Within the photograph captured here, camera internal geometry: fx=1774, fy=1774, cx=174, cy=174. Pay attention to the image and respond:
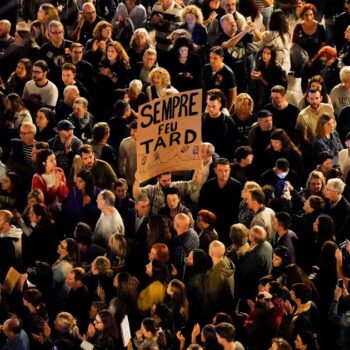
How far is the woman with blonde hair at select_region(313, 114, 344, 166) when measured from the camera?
64.1 ft

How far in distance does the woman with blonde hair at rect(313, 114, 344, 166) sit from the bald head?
2505 millimetres

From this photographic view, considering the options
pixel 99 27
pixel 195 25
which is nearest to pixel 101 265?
pixel 99 27

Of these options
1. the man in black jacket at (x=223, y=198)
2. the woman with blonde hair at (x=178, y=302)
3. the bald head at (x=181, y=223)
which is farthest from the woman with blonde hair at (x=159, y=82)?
the woman with blonde hair at (x=178, y=302)

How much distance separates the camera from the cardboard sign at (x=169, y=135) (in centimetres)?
1816

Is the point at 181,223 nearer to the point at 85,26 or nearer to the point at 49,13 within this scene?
the point at 49,13

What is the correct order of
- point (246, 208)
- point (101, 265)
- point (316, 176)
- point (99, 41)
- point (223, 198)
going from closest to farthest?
1. point (101, 265)
2. point (246, 208)
3. point (316, 176)
4. point (223, 198)
5. point (99, 41)

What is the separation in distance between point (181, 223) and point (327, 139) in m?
2.78

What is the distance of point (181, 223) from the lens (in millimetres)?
17547

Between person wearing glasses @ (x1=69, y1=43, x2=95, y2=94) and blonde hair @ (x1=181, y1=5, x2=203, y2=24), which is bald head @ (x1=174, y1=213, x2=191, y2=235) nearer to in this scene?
person wearing glasses @ (x1=69, y1=43, x2=95, y2=94)

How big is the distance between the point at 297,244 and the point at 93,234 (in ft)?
7.04

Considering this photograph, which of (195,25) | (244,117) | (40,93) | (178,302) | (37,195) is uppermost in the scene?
(195,25)

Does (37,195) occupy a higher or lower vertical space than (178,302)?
higher

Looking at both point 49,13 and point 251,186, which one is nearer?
point 251,186

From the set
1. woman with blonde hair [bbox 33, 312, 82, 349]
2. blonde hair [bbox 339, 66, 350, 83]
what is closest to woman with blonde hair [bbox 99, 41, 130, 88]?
blonde hair [bbox 339, 66, 350, 83]
